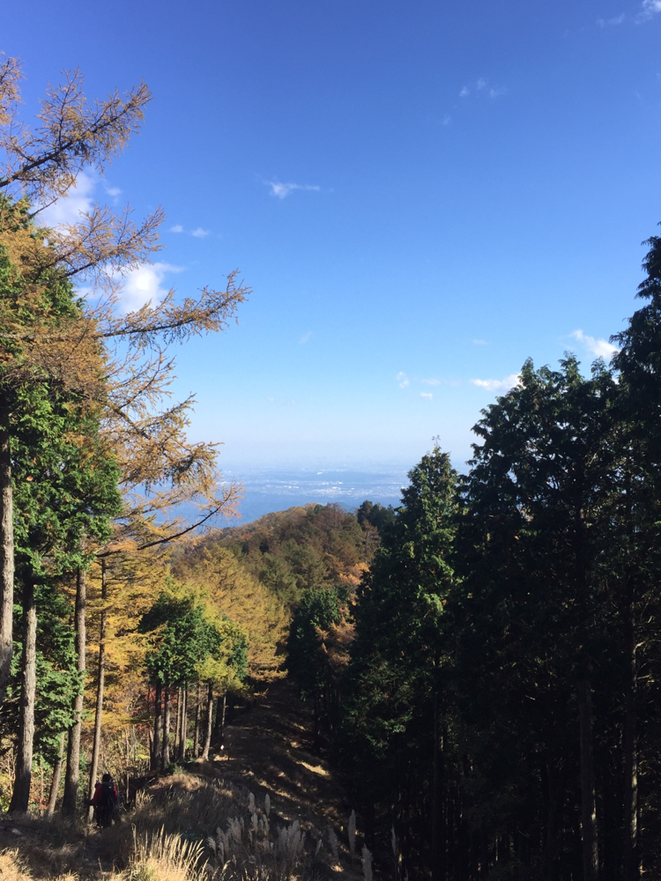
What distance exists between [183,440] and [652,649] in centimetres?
1161

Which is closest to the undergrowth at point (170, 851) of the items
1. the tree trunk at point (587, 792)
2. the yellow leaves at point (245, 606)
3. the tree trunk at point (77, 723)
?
the tree trunk at point (77, 723)

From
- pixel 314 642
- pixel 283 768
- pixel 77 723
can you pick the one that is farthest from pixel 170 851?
pixel 314 642

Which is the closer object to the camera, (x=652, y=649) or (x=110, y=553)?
(x=652, y=649)

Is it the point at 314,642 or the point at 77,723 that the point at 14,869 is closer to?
the point at 77,723

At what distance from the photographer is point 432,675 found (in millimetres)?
15953

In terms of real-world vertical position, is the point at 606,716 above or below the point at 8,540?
below

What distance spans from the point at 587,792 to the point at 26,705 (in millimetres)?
12467

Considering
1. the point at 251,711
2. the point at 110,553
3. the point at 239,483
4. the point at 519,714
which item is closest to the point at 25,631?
the point at 110,553

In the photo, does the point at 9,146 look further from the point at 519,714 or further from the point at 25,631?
the point at 519,714

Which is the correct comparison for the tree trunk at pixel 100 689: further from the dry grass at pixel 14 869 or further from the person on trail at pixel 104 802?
the dry grass at pixel 14 869

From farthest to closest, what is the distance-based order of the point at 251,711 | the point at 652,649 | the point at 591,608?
the point at 251,711, the point at 652,649, the point at 591,608

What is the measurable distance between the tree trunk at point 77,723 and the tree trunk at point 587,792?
12.3m

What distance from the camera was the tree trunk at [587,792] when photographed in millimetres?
10820

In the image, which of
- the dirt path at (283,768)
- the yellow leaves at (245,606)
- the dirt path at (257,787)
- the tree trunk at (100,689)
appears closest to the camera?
the dirt path at (257,787)
